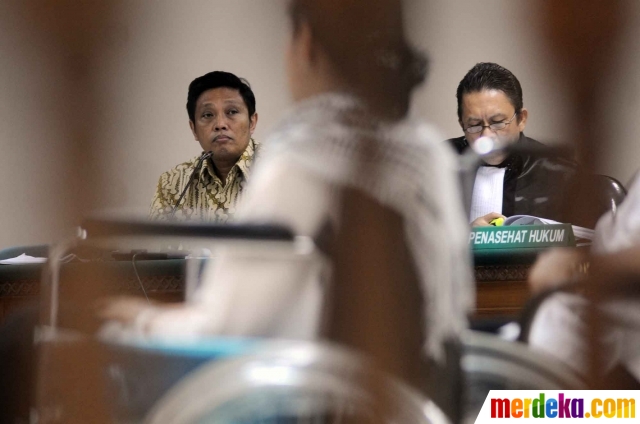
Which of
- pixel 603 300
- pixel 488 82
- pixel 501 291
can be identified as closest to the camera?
pixel 603 300

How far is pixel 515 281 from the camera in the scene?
1.07 m

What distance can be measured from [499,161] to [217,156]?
0.55m

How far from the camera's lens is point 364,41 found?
537 mm

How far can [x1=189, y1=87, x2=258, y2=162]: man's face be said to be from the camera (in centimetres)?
120

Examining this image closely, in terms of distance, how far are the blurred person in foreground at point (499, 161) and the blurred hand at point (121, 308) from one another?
0.35 meters

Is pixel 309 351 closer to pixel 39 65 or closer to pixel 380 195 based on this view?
pixel 380 195

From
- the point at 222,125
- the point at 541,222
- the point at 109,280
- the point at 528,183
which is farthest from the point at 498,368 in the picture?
the point at 222,125

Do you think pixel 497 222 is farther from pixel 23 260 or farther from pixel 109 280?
pixel 109 280

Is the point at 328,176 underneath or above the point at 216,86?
underneath

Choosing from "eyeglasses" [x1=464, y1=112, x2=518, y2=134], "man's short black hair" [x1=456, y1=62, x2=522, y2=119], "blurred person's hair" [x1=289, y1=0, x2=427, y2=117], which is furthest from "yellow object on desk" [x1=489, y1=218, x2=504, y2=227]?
"blurred person's hair" [x1=289, y1=0, x2=427, y2=117]

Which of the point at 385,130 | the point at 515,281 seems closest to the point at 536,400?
the point at 515,281

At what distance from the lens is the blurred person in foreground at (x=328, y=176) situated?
21.5 inches

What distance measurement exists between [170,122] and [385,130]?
0.18m

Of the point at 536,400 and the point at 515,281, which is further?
the point at 515,281
